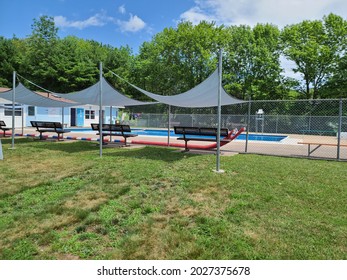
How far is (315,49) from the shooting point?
28.1 m

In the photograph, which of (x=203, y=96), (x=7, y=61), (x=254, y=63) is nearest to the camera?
(x=203, y=96)

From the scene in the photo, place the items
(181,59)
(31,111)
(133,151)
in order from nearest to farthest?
(133,151) < (31,111) < (181,59)

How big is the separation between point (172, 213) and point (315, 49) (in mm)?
29653

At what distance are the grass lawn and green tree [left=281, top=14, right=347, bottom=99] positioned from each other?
24.9 metres

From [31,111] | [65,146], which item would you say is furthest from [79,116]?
[65,146]

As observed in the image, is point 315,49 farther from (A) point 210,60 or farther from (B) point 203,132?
(B) point 203,132

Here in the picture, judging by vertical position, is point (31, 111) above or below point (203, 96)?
below

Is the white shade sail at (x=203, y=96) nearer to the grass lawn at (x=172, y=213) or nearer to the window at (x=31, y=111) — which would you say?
the grass lawn at (x=172, y=213)

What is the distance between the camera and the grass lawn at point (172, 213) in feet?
9.96

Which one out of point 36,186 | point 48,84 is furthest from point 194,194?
point 48,84

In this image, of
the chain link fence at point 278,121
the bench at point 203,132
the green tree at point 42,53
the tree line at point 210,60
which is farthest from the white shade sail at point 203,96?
the green tree at point 42,53

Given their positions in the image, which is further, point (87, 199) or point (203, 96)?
point (203, 96)
